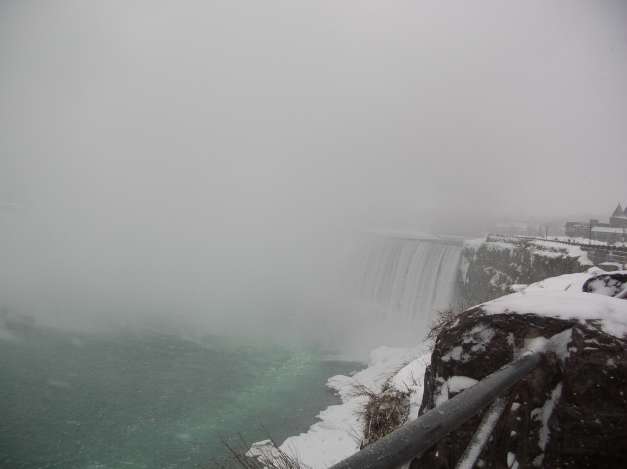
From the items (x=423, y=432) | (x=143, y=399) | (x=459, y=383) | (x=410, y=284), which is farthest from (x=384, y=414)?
(x=410, y=284)

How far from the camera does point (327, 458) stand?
11.6 meters

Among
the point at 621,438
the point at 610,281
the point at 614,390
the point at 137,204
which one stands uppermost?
the point at 610,281

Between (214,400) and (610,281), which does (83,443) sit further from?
(610,281)

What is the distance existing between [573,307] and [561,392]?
0.51 m

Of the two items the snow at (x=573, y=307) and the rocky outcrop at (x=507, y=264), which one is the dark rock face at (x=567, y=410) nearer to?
the snow at (x=573, y=307)

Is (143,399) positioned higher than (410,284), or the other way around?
(410,284)

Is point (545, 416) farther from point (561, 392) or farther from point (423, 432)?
point (423, 432)

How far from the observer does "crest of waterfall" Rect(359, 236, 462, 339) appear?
29.5 m

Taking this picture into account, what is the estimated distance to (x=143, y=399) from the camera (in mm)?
18844

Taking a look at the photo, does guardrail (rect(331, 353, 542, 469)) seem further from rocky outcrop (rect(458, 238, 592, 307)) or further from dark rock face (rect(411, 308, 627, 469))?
rocky outcrop (rect(458, 238, 592, 307))

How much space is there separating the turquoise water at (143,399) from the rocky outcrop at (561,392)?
1413 cm

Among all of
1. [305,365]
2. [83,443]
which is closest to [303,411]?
[305,365]

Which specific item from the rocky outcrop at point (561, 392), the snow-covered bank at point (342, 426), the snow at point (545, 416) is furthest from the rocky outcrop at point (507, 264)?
the snow at point (545, 416)

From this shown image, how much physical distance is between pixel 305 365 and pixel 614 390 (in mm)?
24843
